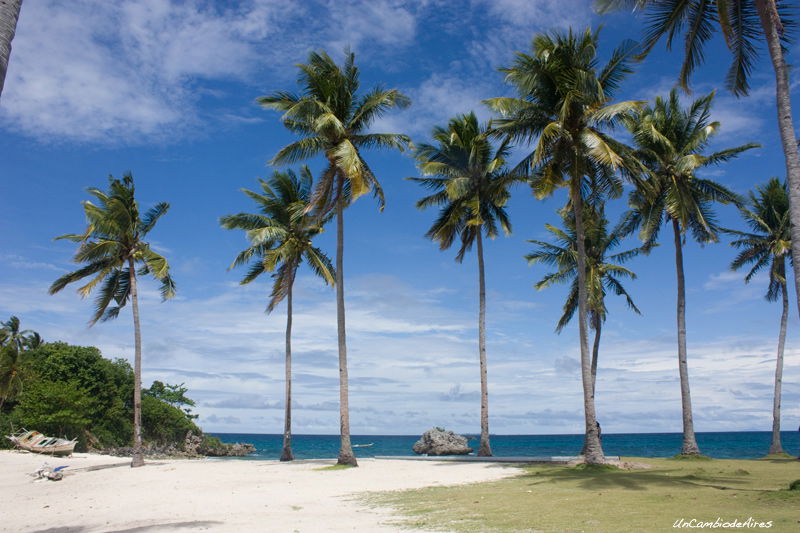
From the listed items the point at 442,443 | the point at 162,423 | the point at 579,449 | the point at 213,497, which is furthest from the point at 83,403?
the point at 579,449

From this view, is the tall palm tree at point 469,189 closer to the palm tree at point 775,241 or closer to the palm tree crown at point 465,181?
the palm tree crown at point 465,181

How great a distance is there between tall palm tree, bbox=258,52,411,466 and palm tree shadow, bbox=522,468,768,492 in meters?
8.50

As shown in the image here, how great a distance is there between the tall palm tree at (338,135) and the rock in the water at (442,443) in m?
14.8

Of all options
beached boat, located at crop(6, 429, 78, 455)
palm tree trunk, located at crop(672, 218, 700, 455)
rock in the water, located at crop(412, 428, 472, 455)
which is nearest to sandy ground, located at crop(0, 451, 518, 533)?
beached boat, located at crop(6, 429, 78, 455)

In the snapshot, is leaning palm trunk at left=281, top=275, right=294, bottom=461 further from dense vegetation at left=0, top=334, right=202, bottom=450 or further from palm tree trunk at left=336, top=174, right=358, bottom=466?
dense vegetation at left=0, top=334, right=202, bottom=450

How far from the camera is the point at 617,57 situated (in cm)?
1920

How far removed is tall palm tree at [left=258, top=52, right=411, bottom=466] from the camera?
2077 centimetres

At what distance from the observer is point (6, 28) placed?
622cm

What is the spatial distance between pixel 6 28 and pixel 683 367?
23.4m

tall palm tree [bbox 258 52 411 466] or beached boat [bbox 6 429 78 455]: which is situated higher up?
tall palm tree [bbox 258 52 411 466]

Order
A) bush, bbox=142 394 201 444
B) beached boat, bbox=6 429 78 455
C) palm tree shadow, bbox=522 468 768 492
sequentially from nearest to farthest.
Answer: palm tree shadow, bbox=522 468 768 492, beached boat, bbox=6 429 78 455, bush, bbox=142 394 201 444

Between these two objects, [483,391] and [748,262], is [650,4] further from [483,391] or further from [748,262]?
[748,262]

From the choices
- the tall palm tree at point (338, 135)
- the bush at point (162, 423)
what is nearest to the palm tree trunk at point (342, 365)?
the tall palm tree at point (338, 135)

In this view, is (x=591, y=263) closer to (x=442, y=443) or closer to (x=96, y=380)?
(x=442, y=443)
